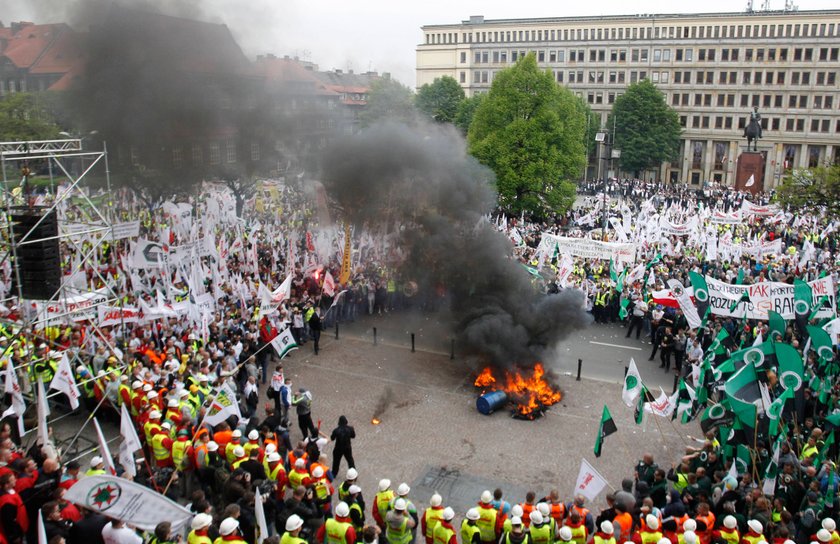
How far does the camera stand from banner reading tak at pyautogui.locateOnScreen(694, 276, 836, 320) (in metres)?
13.5

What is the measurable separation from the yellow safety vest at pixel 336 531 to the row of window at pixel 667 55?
2144 inches

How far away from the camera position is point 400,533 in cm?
764

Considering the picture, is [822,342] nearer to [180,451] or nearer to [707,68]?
[180,451]

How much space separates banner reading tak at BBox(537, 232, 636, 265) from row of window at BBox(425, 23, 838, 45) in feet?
184

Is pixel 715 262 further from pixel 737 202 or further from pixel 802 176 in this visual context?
pixel 737 202

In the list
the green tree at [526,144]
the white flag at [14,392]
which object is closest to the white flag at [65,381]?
the white flag at [14,392]

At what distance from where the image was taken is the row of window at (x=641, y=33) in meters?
63.4

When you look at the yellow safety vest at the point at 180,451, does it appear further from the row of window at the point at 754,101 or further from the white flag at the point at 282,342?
the row of window at the point at 754,101

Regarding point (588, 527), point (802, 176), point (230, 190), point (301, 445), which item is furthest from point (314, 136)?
point (802, 176)

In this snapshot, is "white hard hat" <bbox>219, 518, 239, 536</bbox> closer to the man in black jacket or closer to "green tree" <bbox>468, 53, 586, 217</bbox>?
the man in black jacket

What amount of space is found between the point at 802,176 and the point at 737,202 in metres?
15.9

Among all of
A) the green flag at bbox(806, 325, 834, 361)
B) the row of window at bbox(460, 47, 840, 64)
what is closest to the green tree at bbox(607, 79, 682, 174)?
the row of window at bbox(460, 47, 840, 64)

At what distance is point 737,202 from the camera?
4156cm

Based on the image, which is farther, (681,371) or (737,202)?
(737,202)
